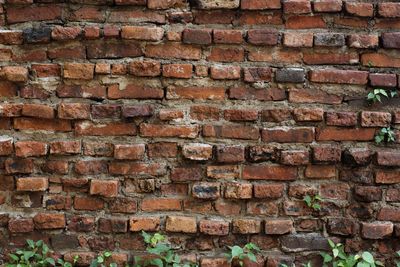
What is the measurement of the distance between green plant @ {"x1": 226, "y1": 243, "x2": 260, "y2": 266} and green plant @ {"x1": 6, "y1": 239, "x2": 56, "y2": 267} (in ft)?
2.81

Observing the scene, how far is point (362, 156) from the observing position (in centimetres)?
223

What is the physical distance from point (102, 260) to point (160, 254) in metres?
0.28

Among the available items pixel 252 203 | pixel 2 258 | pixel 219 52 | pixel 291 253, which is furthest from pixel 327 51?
pixel 2 258

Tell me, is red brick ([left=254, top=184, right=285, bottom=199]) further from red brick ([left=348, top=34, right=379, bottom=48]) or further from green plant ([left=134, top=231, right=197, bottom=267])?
red brick ([left=348, top=34, right=379, bottom=48])

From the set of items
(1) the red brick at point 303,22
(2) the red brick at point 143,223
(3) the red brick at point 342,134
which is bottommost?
(2) the red brick at point 143,223

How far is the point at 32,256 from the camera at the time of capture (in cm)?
220

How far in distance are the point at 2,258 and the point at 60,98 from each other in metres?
0.83

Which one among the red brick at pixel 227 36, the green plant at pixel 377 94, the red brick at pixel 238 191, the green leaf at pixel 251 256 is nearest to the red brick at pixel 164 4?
the red brick at pixel 227 36

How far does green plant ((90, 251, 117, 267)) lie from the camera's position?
7.17 ft

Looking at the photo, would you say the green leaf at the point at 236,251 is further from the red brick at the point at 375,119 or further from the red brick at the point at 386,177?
the red brick at the point at 375,119

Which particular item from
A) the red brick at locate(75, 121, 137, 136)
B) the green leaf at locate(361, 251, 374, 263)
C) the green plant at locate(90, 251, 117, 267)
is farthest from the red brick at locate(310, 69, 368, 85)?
the green plant at locate(90, 251, 117, 267)

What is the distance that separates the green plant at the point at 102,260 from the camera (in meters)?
2.19

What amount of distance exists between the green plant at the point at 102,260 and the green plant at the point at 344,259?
3.42 feet

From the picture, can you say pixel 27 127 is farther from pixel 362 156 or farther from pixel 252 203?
pixel 362 156
